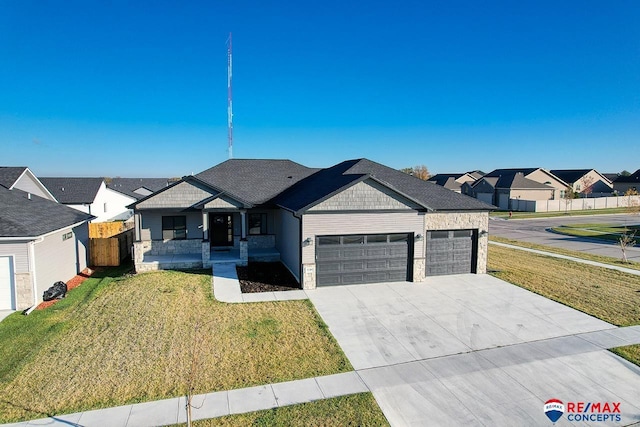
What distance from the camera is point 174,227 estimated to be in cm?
1961

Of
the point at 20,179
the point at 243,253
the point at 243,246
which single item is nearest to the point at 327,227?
the point at 243,246

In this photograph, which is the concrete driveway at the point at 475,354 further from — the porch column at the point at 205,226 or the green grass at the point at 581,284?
the porch column at the point at 205,226

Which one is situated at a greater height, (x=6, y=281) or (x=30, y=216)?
(x=30, y=216)

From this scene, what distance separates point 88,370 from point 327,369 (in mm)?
5480

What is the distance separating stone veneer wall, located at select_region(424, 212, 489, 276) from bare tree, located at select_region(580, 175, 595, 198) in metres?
61.4

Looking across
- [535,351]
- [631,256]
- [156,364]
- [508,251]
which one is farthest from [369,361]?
[631,256]

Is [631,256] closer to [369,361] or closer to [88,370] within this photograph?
[369,361]

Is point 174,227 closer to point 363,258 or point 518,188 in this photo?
point 363,258

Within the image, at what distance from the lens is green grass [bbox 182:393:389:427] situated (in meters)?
6.87

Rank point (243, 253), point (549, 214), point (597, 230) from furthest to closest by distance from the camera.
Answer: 1. point (549, 214)
2. point (597, 230)
3. point (243, 253)

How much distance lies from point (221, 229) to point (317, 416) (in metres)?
14.8

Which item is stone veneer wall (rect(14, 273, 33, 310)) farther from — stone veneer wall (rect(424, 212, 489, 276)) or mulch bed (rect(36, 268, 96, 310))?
stone veneer wall (rect(424, 212, 489, 276))

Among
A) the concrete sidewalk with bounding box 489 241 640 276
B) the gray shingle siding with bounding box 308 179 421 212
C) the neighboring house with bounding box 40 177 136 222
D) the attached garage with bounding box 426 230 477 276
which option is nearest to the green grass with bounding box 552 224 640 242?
the concrete sidewalk with bounding box 489 241 640 276

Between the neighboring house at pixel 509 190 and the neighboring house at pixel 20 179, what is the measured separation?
53.4m
